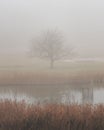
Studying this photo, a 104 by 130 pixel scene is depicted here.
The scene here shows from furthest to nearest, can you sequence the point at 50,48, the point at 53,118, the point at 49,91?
the point at 50,48, the point at 49,91, the point at 53,118

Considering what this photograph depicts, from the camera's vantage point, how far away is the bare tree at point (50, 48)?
31531 mm

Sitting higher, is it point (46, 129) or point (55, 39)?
point (55, 39)

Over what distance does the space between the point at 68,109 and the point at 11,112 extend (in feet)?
3.79

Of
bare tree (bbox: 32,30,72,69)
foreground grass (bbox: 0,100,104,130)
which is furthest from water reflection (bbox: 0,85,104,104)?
bare tree (bbox: 32,30,72,69)

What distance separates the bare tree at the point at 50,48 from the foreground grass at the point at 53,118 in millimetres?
23486

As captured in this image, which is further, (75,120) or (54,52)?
(54,52)

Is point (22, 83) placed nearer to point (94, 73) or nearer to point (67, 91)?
point (67, 91)

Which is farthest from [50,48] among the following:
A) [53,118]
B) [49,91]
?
[53,118]

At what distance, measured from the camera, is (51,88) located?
758 inches

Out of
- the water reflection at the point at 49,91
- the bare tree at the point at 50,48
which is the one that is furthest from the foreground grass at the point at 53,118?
the bare tree at the point at 50,48

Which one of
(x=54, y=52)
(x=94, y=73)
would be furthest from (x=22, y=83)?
(x=54, y=52)

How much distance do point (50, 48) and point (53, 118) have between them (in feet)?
80.7

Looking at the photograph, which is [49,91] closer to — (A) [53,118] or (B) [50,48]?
(A) [53,118]

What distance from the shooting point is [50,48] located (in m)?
31.4
